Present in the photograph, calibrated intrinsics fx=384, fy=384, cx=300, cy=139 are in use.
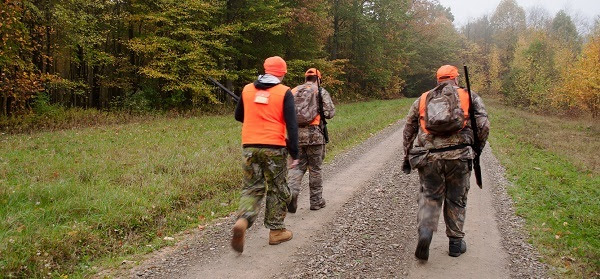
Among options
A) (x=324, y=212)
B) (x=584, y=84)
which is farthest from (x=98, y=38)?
(x=584, y=84)

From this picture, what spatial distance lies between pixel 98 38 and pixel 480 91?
55672mm

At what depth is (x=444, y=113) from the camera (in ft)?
14.4

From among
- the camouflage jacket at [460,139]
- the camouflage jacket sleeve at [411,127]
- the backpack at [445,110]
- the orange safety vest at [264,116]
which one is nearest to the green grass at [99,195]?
the orange safety vest at [264,116]

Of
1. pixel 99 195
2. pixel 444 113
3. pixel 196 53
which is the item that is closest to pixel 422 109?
pixel 444 113

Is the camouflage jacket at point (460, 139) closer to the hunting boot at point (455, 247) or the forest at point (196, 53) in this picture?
the hunting boot at point (455, 247)

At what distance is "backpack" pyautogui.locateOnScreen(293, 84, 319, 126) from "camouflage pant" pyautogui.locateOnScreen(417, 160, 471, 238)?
2.22 metres

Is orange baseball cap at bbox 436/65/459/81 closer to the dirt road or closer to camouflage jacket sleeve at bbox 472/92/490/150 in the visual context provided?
camouflage jacket sleeve at bbox 472/92/490/150

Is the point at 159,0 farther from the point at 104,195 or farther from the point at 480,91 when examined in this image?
the point at 480,91

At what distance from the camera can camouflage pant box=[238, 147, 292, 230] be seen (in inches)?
187

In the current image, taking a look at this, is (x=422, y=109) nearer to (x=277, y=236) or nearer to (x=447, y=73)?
(x=447, y=73)

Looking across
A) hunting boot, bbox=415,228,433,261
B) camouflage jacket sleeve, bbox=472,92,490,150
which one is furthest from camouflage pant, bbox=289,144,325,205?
camouflage jacket sleeve, bbox=472,92,490,150

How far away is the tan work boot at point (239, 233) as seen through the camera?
14.7ft

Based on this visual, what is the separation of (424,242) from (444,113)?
4.98 ft

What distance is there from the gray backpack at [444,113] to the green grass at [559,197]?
2.10 meters
